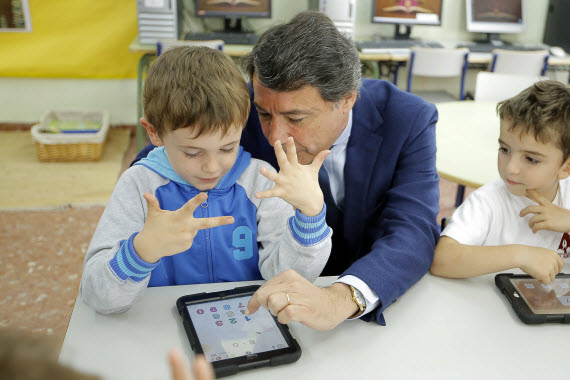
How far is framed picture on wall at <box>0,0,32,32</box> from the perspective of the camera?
3750 millimetres

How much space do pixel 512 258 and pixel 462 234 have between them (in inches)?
5.1

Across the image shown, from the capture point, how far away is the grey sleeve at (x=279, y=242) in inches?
37.3

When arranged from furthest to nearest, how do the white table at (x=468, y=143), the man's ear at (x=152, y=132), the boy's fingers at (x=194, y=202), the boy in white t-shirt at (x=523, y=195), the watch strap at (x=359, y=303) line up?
the white table at (x=468, y=143), the boy in white t-shirt at (x=523, y=195), the man's ear at (x=152, y=132), the watch strap at (x=359, y=303), the boy's fingers at (x=194, y=202)

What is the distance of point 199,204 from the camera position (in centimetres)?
83

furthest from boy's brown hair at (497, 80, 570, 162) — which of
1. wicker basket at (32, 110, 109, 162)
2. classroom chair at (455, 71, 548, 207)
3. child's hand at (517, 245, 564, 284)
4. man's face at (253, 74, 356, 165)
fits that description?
wicker basket at (32, 110, 109, 162)

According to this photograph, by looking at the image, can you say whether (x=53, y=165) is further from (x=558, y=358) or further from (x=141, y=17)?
(x=558, y=358)

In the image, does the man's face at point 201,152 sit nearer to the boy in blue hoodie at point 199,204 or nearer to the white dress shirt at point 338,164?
the boy in blue hoodie at point 199,204

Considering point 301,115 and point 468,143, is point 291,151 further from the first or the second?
point 468,143

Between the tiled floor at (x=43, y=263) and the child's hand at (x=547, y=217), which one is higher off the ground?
the child's hand at (x=547, y=217)

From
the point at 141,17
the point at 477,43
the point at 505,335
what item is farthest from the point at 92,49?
the point at 505,335

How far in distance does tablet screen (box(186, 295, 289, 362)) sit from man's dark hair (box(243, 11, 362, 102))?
1.59ft

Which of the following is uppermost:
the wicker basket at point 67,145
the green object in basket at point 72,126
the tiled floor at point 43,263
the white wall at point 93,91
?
the white wall at point 93,91

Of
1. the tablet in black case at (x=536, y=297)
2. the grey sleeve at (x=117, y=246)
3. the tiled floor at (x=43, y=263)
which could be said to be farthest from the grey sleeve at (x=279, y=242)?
the tiled floor at (x=43, y=263)

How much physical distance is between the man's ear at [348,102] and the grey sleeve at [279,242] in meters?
0.25
